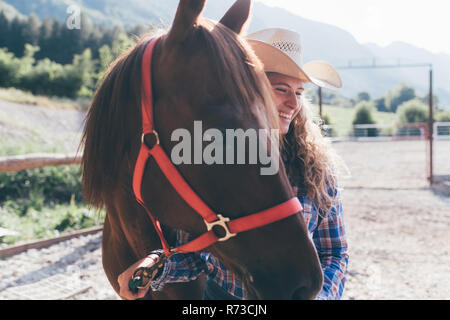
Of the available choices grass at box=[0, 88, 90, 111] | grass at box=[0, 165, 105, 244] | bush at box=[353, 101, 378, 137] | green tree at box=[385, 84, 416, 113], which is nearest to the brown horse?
grass at box=[0, 165, 105, 244]

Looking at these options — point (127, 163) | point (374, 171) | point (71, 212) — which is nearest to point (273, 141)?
point (127, 163)

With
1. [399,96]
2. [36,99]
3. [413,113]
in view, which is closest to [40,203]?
[36,99]

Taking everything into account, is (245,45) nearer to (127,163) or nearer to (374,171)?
(127,163)

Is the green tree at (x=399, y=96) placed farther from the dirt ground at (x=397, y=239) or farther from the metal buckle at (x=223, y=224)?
the metal buckle at (x=223, y=224)

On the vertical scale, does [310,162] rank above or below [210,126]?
below

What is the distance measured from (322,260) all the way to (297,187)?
0.98 ft

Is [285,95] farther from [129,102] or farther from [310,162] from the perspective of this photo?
[129,102]

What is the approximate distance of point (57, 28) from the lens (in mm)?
16875

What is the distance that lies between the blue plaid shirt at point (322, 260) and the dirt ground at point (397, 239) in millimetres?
2308

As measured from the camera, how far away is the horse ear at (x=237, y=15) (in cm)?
105

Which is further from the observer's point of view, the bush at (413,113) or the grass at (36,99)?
the bush at (413,113)

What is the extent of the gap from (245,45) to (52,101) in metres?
15.6

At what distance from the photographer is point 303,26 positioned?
3650 millimetres

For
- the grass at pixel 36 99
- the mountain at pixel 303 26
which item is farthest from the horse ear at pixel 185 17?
the grass at pixel 36 99
